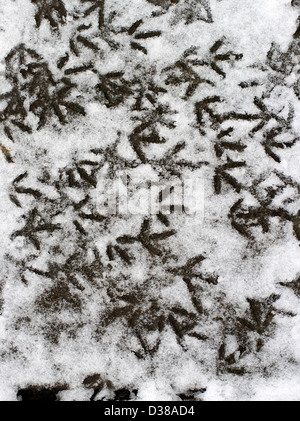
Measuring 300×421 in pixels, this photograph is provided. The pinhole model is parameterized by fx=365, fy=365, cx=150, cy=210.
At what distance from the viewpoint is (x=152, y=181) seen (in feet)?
4.68

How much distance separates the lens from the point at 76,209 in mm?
1443

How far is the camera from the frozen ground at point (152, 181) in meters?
1.41

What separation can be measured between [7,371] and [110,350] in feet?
1.42

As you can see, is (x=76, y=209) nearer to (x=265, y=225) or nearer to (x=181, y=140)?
(x=181, y=140)

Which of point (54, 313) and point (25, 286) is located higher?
point (25, 286)

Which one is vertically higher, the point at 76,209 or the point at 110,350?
the point at 76,209

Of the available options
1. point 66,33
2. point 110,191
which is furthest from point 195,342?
point 66,33

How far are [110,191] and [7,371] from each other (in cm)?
85

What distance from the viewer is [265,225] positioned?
4.65 feet

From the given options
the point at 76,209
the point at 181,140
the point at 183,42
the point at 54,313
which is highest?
the point at 183,42

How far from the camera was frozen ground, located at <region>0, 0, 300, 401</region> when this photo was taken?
1412mm

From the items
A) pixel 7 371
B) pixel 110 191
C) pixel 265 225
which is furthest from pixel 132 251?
pixel 7 371

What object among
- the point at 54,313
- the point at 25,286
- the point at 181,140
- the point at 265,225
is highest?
the point at 181,140

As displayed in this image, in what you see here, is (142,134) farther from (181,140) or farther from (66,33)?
(66,33)
